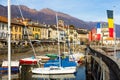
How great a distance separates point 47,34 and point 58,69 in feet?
344

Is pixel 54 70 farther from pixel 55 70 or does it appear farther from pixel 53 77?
pixel 53 77

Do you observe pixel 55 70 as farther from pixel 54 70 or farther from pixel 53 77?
pixel 53 77

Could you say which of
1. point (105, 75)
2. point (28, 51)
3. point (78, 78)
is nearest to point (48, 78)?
point (78, 78)

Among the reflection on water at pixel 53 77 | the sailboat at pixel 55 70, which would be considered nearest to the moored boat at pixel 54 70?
the sailboat at pixel 55 70

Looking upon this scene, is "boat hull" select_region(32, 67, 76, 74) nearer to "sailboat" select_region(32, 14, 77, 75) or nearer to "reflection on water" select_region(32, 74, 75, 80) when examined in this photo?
"sailboat" select_region(32, 14, 77, 75)

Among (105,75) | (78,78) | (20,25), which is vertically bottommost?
(78,78)

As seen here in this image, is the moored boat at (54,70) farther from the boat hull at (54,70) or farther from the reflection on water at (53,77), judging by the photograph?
the reflection on water at (53,77)

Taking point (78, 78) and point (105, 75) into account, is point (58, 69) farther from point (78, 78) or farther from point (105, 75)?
point (105, 75)

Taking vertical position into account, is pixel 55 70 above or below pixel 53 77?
above

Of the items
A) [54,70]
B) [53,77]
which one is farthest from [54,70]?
[53,77]

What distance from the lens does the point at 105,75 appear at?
1030 inches

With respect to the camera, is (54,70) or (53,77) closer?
(53,77)

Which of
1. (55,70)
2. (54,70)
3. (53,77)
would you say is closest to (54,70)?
(54,70)

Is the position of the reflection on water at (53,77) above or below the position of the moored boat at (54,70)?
below
